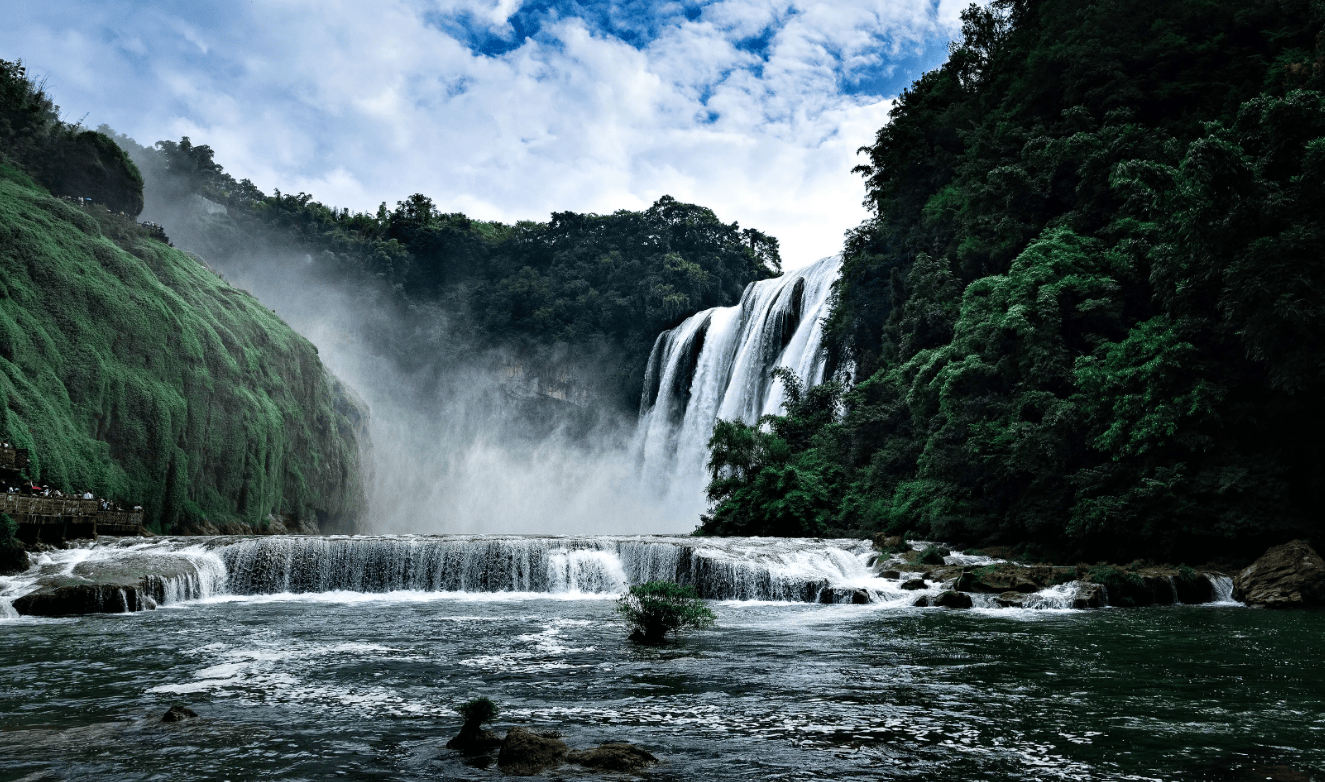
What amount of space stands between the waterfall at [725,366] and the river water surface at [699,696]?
98.3 ft

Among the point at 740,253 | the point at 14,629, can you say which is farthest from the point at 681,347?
the point at 14,629

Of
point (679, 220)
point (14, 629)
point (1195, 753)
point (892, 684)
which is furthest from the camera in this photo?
point (679, 220)

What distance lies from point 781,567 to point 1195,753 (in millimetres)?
16364

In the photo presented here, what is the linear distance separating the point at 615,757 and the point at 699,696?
2.94 m

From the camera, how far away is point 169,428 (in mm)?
35156

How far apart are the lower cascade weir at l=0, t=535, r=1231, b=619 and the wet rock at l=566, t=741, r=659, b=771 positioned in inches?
569

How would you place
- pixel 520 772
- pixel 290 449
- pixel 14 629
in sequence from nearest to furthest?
pixel 520 772 < pixel 14 629 < pixel 290 449

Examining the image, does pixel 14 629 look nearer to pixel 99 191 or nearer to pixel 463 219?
pixel 99 191

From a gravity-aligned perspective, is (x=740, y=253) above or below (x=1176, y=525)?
above

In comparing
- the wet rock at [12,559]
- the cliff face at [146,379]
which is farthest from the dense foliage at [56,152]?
the wet rock at [12,559]

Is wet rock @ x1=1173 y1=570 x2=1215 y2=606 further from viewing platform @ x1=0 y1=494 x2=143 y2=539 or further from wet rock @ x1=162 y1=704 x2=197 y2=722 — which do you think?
viewing platform @ x1=0 y1=494 x2=143 y2=539

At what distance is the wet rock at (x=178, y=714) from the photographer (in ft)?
24.4

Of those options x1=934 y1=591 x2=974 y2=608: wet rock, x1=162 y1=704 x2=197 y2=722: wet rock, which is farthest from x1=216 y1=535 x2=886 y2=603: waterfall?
x1=162 y1=704 x2=197 y2=722: wet rock

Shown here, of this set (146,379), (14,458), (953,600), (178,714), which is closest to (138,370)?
(146,379)
